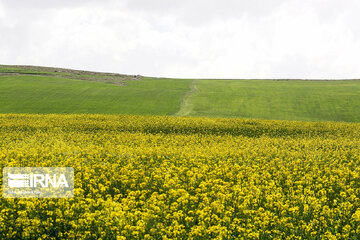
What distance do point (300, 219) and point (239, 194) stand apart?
2.02m

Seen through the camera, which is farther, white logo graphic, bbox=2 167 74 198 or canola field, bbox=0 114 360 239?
white logo graphic, bbox=2 167 74 198

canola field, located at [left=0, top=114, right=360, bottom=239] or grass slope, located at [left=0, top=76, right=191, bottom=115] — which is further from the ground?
grass slope, located at [left=0, top=76, right=191, bottom=115]

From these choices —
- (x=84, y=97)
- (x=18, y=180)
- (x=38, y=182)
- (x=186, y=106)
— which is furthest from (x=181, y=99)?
(x=38, y=182)

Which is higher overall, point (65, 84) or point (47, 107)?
point (65, 84)

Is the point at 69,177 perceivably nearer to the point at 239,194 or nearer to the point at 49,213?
the point at 49,213

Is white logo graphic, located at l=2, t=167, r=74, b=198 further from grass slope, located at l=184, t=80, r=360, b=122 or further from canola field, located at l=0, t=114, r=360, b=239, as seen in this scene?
grass slope, located at l=184, t=80, r=360, b=122

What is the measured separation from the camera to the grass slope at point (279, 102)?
48156mm

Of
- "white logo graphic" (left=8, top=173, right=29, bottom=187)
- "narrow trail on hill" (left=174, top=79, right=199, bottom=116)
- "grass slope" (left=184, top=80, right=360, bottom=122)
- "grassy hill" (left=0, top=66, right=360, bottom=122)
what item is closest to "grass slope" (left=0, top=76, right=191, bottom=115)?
"grassy hill" (left=0, top=66, right=360, bottom=122)

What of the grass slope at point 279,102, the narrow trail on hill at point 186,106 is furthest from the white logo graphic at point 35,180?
the grass slope at point 279,102

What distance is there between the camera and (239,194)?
10.5 m

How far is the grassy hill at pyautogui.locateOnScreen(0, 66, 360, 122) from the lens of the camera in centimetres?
Answer: 4797

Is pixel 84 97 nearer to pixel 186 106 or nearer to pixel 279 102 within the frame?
pixel 186 106

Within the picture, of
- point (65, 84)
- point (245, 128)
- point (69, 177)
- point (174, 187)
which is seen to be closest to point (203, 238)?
point (174, 187)

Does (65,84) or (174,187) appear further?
(65,84)
